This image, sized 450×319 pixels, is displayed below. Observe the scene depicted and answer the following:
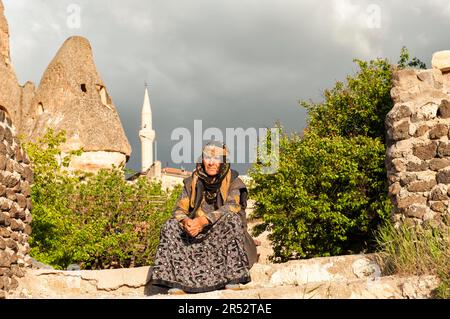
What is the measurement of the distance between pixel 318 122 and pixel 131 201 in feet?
17.4

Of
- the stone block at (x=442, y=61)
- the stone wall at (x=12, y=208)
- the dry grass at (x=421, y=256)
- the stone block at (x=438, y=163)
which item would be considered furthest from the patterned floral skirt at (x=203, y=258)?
the stone block at (x=442, y=61)

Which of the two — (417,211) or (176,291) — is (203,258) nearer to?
(176,291)

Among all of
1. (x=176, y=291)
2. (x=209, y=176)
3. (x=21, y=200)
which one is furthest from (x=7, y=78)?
(x=176, y=291)

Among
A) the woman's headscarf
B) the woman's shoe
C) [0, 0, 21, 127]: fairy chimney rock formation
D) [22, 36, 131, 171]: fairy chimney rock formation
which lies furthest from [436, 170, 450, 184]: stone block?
[0, 0, 21, 127]: fairy chimney rock formation

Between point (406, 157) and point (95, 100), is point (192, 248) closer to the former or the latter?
point (406, 157)

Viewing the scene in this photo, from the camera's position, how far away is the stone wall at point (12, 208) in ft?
23.0

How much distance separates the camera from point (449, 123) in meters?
7.12

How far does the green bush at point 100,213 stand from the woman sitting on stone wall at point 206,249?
18.5 ft

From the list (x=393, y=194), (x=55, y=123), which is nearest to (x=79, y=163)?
(x=55, y=123)

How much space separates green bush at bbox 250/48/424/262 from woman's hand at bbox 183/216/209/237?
4729mm

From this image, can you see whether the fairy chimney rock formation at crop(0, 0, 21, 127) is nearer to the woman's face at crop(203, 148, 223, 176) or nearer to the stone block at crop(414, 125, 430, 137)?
the woman's face at crop(203, 148, 223, 176)

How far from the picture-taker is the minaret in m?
49.0
